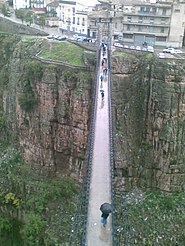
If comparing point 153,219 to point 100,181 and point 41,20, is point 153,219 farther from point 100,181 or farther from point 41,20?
point 41,20

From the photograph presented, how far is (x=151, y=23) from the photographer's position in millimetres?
42875

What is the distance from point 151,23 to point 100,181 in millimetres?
27841

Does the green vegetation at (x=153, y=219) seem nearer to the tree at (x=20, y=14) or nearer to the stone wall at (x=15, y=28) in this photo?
the stone wall at (x=15, y=28)

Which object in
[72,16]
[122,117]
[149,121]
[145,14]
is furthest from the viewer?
[72,16]

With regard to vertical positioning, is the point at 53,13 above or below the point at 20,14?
above

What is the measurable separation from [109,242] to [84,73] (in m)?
18.8

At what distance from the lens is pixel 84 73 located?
106ft

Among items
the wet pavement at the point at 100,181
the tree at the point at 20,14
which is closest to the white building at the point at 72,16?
the tree at the point at 20,14

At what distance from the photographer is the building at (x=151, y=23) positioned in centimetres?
4175

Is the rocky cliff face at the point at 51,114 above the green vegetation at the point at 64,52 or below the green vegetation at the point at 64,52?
below

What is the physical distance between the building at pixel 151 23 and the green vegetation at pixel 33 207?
20.7 meters

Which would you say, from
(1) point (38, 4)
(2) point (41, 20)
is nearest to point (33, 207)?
(2) point (41, 20)

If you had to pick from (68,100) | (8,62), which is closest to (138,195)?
(68,100)

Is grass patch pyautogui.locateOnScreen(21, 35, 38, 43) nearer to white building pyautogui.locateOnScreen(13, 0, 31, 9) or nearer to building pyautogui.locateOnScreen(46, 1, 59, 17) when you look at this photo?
building pyautogui.locateOnScreen(46, 1, 59, 17)
